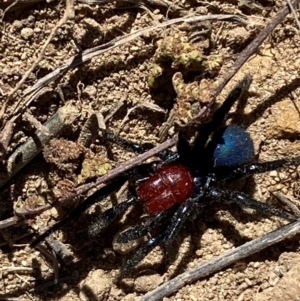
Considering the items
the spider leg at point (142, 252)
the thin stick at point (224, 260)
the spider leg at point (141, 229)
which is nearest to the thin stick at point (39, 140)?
the spider leg at point (141, 229)

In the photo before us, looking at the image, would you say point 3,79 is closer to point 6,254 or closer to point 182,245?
point 6,254

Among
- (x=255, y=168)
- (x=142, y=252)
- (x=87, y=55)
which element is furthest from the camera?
(x=142, y=252)

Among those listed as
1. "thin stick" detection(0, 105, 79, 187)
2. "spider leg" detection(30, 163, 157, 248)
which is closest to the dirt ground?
"thin stick" detection(0, 105, 79, 187)

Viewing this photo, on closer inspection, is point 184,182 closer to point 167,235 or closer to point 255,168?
point 167,235

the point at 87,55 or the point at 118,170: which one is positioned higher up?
the point at 87,55

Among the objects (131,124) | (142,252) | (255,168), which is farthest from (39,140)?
(255,168)

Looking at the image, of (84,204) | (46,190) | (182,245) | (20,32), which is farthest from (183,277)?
(20,32)

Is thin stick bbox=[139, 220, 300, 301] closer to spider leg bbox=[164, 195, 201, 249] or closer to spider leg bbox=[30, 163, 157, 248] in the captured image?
spider leg bbox=[164, 195, 201, 249]
